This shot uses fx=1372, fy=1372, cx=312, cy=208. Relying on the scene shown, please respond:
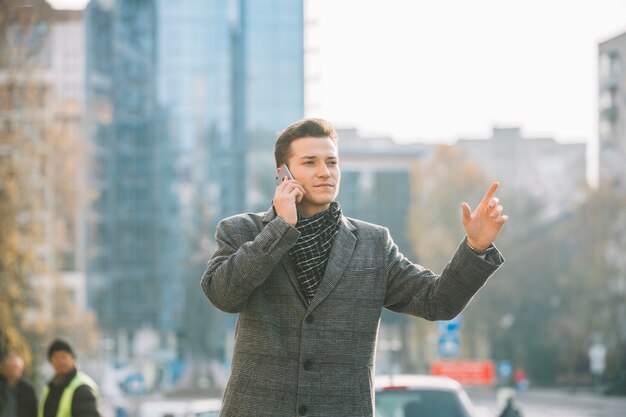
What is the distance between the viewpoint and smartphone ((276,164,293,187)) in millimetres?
3406

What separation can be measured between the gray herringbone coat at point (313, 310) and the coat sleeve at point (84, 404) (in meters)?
5.50

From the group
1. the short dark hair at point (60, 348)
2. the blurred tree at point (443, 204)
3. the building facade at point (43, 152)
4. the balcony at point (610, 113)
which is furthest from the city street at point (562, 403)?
the short dark hair at point (60, 348)

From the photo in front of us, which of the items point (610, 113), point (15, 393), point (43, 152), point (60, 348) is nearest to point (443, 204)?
point (610, 113)

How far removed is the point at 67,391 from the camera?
8.79 meters

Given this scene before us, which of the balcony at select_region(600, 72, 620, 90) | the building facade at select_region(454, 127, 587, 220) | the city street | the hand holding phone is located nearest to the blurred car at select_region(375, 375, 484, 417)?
the hand holding phone

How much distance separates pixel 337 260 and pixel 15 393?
347 inches

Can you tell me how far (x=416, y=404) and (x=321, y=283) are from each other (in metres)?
6.32

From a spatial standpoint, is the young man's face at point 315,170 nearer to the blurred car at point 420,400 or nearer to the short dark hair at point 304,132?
the short dark hair at point 304,132

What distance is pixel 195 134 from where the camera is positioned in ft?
299

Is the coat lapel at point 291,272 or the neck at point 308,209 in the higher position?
the neck at point 308,209

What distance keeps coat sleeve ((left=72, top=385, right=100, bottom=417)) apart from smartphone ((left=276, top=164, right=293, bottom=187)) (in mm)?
5530

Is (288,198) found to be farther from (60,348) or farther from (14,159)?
(14,159)

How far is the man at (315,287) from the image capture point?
3.23 meters

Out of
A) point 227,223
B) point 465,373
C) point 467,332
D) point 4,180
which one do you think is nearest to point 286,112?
point 467,332
